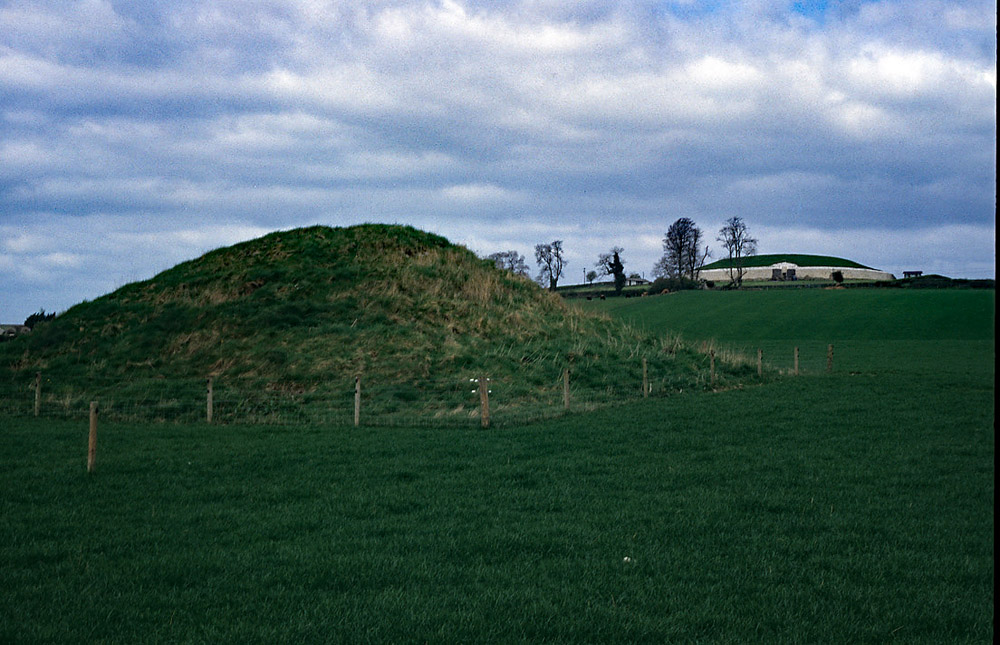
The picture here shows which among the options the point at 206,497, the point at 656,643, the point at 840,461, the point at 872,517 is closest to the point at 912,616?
the point at 656,643

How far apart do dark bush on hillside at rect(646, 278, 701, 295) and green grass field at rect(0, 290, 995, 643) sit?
328ft

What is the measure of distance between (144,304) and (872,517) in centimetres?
3759

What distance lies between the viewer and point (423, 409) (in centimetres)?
2667

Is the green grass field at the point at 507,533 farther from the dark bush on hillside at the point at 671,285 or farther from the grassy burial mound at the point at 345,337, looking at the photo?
the dark bush on hillside at the point at 671,285

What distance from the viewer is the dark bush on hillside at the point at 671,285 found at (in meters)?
122

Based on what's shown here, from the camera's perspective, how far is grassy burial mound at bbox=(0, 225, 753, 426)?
1217 inches

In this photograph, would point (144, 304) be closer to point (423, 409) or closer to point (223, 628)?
point (423, 409)

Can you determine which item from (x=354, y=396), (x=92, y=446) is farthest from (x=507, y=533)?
(x=354, y=396)

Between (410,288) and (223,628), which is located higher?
(410,288)

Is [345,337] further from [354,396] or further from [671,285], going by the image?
[671,285]

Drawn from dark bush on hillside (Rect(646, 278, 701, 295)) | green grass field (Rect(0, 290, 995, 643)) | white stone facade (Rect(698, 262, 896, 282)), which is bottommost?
green grass field (Rect(0, 290, 995, 643))

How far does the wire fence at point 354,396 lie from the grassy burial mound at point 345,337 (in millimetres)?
133

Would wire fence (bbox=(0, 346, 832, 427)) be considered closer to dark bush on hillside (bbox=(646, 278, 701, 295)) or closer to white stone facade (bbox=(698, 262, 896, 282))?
dark bush on hillside (bbox=(646, 278, 701, 295))

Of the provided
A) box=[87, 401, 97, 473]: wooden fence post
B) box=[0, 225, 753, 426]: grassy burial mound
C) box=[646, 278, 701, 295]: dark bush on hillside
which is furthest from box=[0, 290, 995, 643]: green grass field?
box=[646, 278, 701, 295]: dark bush on hillside
